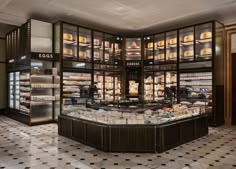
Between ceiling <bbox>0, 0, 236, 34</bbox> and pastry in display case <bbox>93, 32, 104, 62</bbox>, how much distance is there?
476 mm

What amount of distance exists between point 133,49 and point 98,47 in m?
1.87

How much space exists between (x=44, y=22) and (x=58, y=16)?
1.93 feet

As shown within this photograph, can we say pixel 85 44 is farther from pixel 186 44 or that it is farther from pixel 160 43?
pixel 186 44

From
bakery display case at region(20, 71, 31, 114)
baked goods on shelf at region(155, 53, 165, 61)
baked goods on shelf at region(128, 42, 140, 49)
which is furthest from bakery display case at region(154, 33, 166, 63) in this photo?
bakery display case at region(20, 71, 31, 114)

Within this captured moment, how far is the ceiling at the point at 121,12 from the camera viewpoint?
260 inches

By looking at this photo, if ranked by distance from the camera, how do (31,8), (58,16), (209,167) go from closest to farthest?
(209,167), (31,8), (58,16)

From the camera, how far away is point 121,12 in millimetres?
7465

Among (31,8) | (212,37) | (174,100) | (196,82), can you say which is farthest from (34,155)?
(212,37)

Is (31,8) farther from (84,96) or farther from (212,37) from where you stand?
(212,37)

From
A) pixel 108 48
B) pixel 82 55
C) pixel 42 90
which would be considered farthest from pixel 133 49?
pixel 42 90

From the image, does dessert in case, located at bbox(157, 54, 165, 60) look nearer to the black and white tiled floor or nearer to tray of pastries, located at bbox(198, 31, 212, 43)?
tray of pastries, located at bbox(198, 31, 212, 43)

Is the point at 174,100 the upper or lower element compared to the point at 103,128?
upper

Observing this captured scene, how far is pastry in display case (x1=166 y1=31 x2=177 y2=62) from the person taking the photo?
8789mm

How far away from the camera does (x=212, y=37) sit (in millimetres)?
7527
